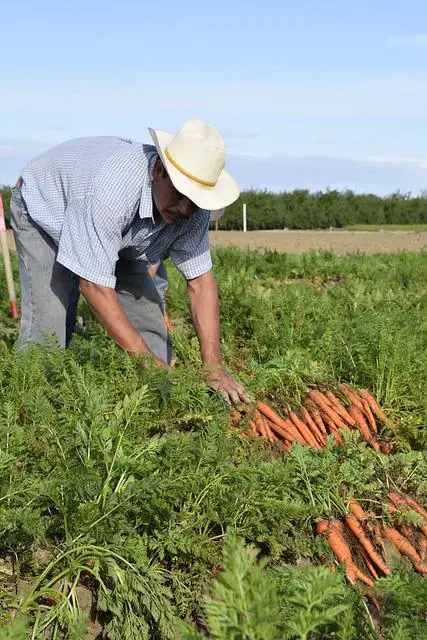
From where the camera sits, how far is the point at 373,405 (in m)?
4.80

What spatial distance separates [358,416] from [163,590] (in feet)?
6.44

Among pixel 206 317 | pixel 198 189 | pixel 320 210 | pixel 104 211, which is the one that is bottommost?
pixel 320 210

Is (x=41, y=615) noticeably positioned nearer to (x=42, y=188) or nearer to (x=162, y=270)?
(x=42, y=188)

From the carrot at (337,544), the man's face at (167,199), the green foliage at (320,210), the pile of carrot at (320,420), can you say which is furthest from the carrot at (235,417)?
the green foliage at (320,210)

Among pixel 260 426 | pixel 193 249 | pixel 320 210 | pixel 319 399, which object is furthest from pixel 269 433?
pixel 320 210

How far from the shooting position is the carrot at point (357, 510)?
12.6 feet

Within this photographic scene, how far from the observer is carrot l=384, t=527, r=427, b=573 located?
3.74m

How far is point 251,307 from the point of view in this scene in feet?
22.4

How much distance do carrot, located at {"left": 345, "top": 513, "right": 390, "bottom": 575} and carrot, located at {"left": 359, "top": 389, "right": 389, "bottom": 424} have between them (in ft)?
3.48

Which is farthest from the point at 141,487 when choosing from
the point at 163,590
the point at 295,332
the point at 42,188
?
the point at 295,332

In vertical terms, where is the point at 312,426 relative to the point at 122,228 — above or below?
below

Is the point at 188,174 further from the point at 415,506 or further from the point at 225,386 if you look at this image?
the point at 415,506

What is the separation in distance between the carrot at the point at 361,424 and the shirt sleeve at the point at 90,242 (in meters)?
1.53

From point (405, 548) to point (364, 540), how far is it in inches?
7.7
